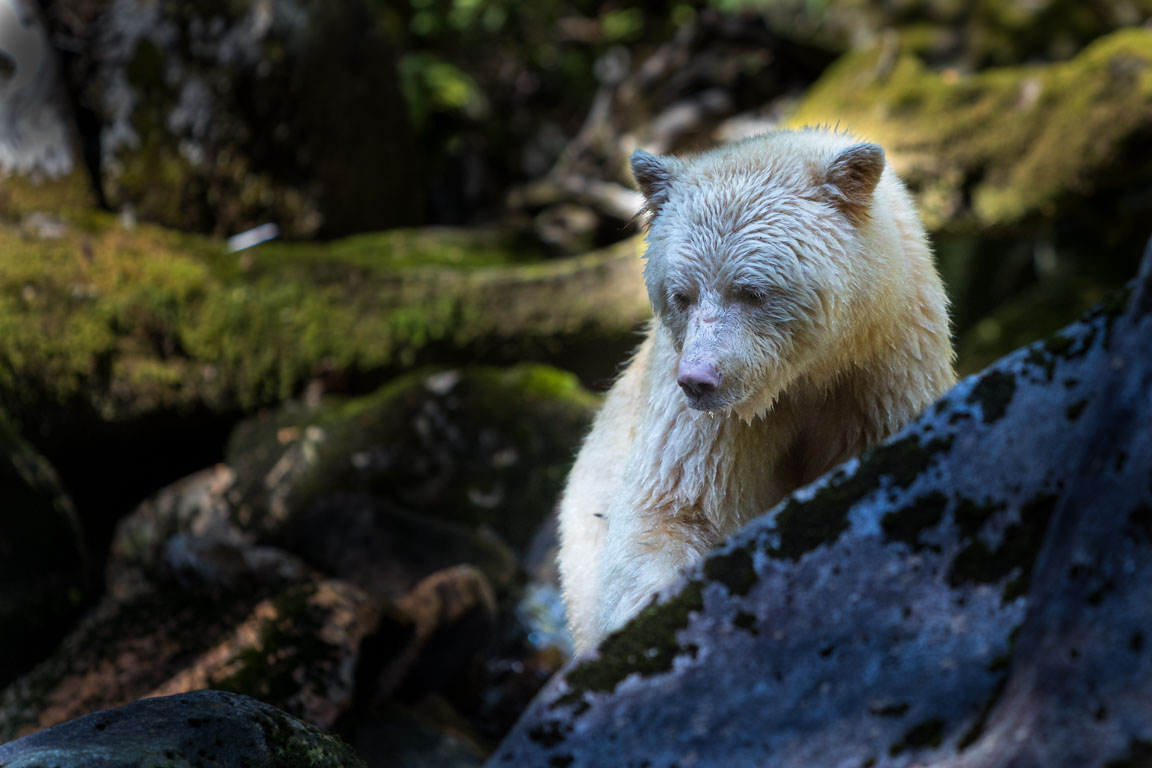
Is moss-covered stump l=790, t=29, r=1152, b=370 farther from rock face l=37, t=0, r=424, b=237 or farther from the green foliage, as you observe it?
rock face l=37, t=0, r=424, b=237

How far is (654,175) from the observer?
143 inches

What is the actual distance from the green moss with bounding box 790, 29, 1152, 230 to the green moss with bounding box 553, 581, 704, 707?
27.0ft

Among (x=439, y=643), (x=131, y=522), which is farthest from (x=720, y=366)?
(x=131, y=522)

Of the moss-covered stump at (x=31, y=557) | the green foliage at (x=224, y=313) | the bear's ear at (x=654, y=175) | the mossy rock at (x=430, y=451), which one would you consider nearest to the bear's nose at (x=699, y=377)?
the bear's ear at (x=654, y=175)

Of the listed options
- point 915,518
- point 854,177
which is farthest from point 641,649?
point 854,177

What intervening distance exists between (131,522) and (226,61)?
470 cm

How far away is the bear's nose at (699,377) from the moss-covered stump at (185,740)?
166 cm

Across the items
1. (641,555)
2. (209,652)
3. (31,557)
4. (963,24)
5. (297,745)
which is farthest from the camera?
(963,24)

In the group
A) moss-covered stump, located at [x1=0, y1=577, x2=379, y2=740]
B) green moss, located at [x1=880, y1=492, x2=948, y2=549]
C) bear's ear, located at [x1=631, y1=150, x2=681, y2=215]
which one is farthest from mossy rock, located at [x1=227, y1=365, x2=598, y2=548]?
green moss, located at [x1=880, y1=492, x2=948, y2=549]

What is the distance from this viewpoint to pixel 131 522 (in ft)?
24.7

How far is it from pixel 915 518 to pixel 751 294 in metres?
1.24

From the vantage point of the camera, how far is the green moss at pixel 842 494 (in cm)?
230

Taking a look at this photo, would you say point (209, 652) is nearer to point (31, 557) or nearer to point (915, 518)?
point (31, 557)

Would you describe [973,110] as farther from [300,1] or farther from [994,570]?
[994,570]
